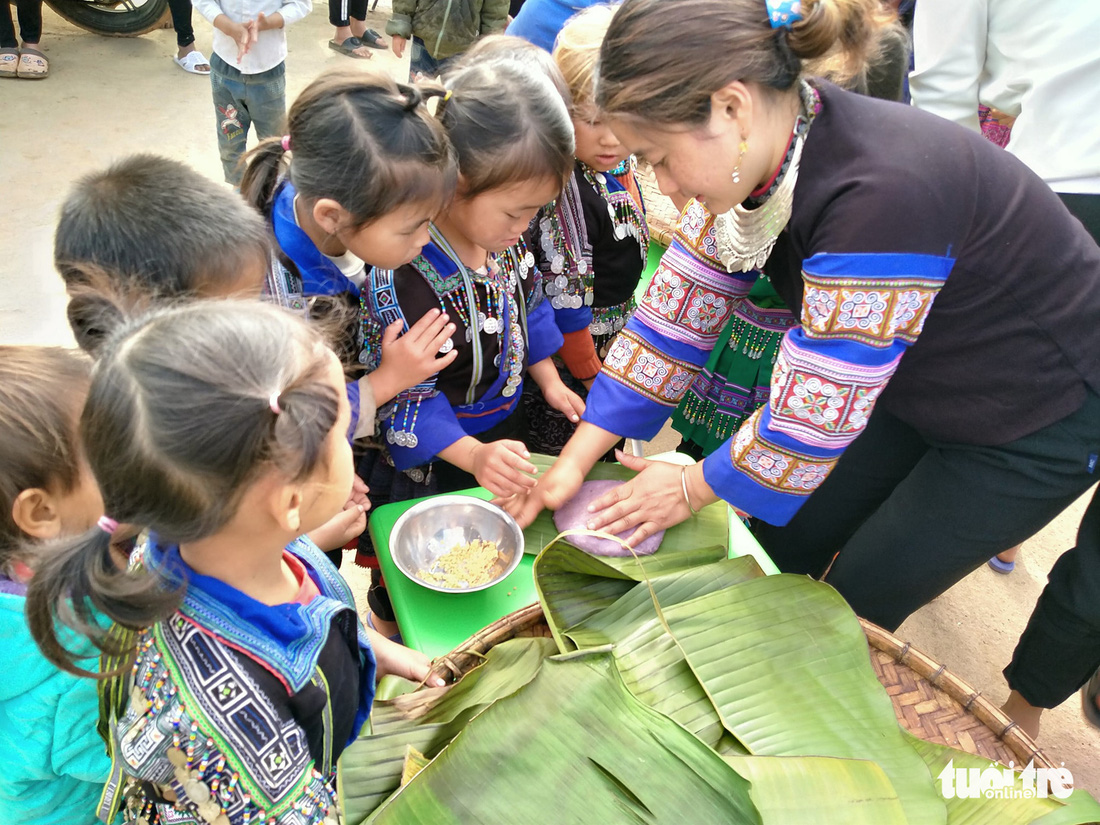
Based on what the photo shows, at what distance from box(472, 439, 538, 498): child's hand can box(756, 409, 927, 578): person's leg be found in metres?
0.61

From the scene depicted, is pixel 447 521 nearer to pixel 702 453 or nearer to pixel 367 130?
pixel 367 130

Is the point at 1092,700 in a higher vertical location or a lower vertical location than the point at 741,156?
lower

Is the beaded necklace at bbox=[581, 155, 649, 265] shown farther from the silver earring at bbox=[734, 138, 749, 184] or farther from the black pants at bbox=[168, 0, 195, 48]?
the black pants at bbox=[168, 0, 195, 48]

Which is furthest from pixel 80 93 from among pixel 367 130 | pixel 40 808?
pixel 40 808

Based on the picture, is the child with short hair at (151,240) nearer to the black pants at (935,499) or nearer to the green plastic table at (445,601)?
the green plastic table at (445,601)

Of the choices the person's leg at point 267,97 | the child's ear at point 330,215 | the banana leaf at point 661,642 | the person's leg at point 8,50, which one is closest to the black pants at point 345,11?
the person's leg at point 8,50

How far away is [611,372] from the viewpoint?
61.6 inches

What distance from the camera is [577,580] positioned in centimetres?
125

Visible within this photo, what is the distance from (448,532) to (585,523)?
24 cm

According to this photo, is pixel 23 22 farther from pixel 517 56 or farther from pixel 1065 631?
pixel 1065 631

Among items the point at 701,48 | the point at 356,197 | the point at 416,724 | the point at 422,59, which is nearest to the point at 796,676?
the point at 416,724

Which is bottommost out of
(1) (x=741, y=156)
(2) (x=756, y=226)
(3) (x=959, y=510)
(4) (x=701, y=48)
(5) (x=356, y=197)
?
(3) (x=959, y=510)

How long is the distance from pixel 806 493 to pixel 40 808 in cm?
114

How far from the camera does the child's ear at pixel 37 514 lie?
2.99ft
